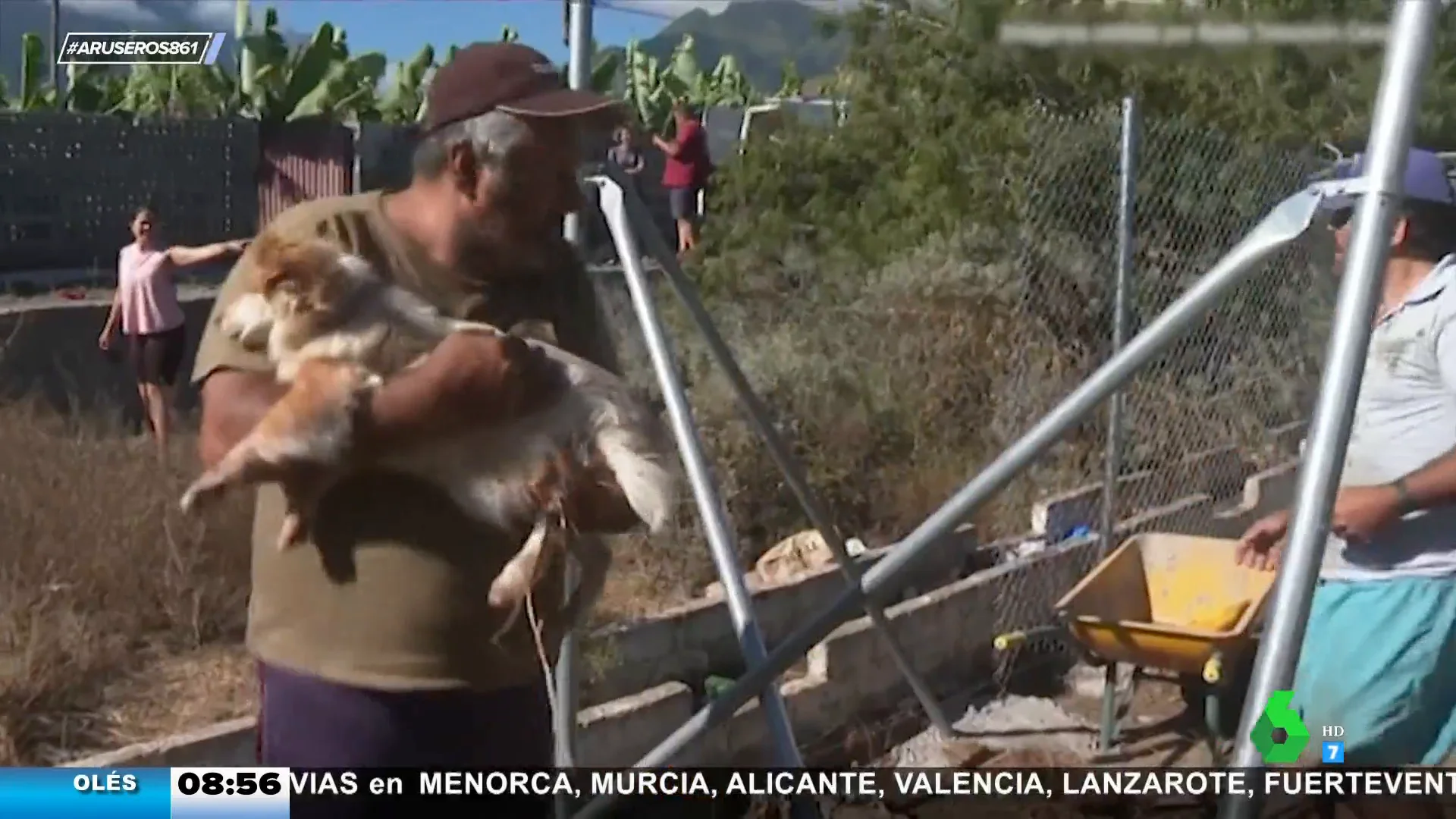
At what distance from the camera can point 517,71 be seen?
2.28 meters

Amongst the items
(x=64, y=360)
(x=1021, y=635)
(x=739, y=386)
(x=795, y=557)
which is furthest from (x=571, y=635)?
(x=64, y=360)

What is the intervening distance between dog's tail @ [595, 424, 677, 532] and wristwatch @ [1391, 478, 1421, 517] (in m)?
1.37

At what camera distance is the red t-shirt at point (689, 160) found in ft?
10.5

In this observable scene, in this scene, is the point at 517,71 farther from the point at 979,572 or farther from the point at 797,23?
the point at 979,572

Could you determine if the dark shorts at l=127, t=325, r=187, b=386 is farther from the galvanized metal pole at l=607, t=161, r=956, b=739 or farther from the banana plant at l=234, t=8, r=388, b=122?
the galvanized metal pole at l=607, t=161, r=956, b=739

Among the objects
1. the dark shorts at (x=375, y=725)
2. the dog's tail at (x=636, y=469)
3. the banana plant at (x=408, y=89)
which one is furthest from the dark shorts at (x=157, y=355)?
the dog's tail at (x=636, y=469)

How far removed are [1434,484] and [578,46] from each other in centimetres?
168

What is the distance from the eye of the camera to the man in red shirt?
3176 mm

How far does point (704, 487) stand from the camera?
9.41ft

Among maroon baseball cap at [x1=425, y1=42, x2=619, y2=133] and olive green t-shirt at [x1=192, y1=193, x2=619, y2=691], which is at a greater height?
maroon baseball cap at [x1=425, y1=42, x2=619, y2=133]

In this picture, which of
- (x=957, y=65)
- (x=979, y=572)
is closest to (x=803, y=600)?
(x=979, y=572)

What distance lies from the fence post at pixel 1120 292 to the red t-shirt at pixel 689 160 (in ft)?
3.85

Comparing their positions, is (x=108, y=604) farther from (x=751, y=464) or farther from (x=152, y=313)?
(x=751, y=464)

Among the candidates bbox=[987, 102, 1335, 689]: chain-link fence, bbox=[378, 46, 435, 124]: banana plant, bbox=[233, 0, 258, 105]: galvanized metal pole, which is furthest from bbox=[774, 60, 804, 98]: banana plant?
bbox=[987, 102, 1335, 689]: chain-link fence
